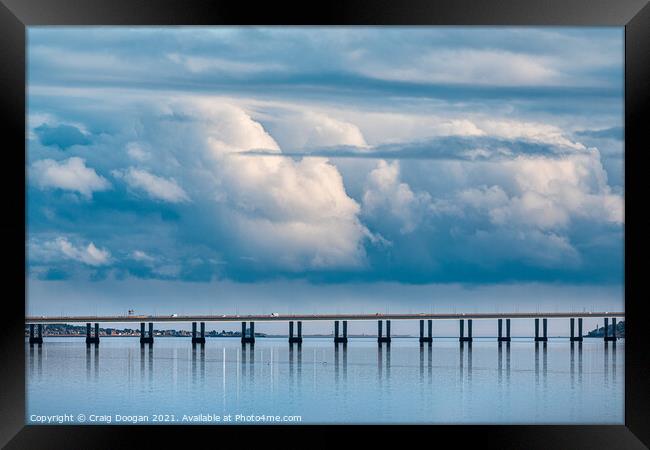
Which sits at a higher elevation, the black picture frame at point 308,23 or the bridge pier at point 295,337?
the black picture frame at point 308,23

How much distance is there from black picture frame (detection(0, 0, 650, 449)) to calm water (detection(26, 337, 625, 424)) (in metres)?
17.0

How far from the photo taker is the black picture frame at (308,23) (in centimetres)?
841

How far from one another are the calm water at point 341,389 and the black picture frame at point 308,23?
17015 millimetres

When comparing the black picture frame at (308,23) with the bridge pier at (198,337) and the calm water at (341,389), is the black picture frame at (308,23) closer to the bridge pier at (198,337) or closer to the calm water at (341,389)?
the calm water at (341,389)

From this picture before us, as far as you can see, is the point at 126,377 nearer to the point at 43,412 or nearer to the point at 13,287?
the point at 43,412

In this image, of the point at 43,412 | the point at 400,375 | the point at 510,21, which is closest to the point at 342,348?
the point at 400,375

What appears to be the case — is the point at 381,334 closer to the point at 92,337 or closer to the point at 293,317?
the point at 293,317

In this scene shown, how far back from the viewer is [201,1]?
8.42 m

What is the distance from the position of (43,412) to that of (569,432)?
27.3 meters

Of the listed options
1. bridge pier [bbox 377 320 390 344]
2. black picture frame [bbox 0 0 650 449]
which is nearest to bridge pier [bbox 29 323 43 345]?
bridge pier [bbox 377 320 390 344]

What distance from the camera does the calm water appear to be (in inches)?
1168

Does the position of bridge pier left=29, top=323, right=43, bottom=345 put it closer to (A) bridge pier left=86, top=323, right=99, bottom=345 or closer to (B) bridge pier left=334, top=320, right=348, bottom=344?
(A) bridge pier left=86, top=323, right=99, bottom=345

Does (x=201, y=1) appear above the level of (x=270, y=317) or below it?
above

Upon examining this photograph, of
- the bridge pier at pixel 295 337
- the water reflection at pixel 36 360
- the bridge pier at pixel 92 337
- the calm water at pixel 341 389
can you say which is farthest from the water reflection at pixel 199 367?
the bridge pier at pixel 92 337
